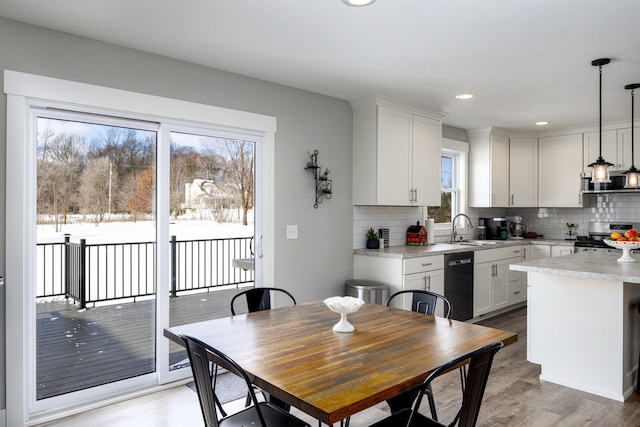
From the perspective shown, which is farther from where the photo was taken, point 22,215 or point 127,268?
point 127,268

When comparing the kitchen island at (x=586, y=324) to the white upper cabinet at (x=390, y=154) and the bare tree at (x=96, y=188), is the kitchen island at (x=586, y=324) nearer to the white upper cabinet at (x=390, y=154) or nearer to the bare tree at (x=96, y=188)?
the white upper cabinet at (x=390, y=154)

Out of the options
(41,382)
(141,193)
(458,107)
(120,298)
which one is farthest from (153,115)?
(458,107)

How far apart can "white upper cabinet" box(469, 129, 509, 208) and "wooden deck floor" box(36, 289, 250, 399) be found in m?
4.21

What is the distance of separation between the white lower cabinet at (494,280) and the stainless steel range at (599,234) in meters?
0.73

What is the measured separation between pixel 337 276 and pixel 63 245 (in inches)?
96.5

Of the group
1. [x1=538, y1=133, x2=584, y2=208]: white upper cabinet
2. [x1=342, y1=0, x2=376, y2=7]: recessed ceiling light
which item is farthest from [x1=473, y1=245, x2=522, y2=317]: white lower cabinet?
[x1=342, y1=0, x2=376, y2=7]: recessed ceiling light

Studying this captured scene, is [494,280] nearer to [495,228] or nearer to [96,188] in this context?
[495,228]

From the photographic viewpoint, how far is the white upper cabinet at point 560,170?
6004 mm

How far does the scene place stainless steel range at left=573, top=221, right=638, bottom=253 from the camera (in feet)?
18.1

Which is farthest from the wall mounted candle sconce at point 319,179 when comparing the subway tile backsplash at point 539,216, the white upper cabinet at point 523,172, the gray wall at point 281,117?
the white upper cabinet at point 523,172

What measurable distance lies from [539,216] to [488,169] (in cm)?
132

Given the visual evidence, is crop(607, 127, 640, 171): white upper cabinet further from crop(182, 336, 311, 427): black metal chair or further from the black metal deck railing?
crop(182, 336, 311, 427): black metal chair

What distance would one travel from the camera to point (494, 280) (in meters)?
5.45

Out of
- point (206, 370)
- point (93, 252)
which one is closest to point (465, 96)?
point (93, 252)
